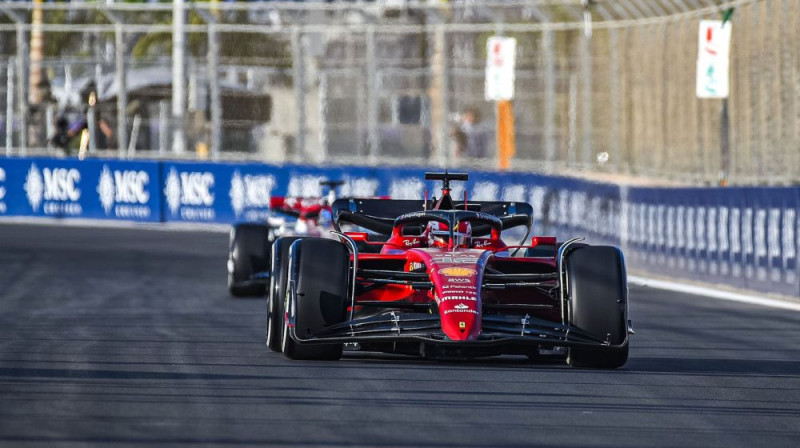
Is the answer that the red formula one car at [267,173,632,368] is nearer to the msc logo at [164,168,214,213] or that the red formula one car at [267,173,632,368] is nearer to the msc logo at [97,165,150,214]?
the msc logo at [164,168,214,213]

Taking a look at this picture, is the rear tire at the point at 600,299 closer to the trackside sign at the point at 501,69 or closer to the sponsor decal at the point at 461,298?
the sponsor decal at the point at 461,298

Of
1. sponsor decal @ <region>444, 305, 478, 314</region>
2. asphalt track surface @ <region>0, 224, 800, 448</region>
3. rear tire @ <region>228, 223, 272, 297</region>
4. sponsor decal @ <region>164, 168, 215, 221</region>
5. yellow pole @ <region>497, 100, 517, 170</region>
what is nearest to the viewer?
asphalt track surface @ <region>0, 224, 800, 448</region>

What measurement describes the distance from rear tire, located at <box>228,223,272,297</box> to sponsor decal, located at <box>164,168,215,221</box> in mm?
14588

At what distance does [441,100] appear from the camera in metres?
31.0

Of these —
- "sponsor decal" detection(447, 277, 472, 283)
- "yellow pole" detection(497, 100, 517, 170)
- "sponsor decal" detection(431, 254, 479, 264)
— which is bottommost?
"sponsor decal" detection(447, 277, 472, 283)

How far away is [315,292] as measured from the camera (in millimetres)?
10742

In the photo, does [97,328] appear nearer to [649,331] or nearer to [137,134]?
[649,331]

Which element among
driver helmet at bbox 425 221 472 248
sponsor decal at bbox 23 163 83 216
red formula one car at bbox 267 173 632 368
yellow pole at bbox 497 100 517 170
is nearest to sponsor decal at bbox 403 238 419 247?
driver helmet at bbox 425 221 472 248

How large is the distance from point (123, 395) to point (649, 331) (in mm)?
6029

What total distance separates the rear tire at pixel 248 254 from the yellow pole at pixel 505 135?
14.5m

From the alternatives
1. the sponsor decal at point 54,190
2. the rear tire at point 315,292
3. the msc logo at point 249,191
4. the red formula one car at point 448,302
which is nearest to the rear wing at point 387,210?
the red formula one car at point 448,302

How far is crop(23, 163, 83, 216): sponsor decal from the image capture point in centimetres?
3181

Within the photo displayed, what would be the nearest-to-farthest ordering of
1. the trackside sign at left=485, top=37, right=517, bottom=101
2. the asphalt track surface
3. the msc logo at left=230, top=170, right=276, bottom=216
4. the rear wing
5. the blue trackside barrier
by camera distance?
the asphalt track surface < the rear wing < the blue trackside barrier < the trackside sign at left=485, top=37, right=517, bottom=101 < the msc logo at left=230, top=170, right=276, bottom=216

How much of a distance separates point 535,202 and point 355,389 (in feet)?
53.1
